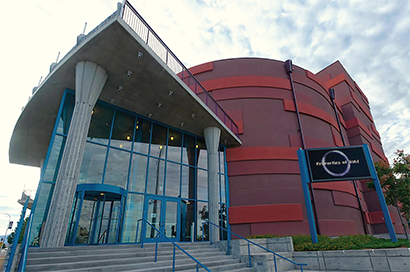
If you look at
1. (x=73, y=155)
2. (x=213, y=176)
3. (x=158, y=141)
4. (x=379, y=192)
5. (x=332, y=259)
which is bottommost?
(x=332, y=259)

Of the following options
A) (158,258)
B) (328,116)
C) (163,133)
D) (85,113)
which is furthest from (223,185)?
(328,116)

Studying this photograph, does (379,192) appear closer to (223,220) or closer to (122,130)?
(223,220)

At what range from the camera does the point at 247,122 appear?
18.9m

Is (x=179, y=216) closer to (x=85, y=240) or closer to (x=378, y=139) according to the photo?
(x=85, y=240)

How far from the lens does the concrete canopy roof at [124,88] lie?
952cm

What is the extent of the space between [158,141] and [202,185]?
14.6 feet

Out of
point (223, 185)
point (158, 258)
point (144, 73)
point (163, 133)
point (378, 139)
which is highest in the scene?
point (378, 139)

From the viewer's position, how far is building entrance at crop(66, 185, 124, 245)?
10093 mm

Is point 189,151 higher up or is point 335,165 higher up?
point 189,151

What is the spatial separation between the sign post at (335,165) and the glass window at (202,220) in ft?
20.9

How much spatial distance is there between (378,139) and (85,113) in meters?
40.2

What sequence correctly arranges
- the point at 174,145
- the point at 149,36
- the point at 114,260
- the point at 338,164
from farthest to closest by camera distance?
the point at 174,145, the point at 338,164, the point at 149,36, the point at 114,260

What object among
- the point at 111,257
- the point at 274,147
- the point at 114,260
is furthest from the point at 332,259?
the point at 274,147

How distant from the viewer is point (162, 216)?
13.4m
